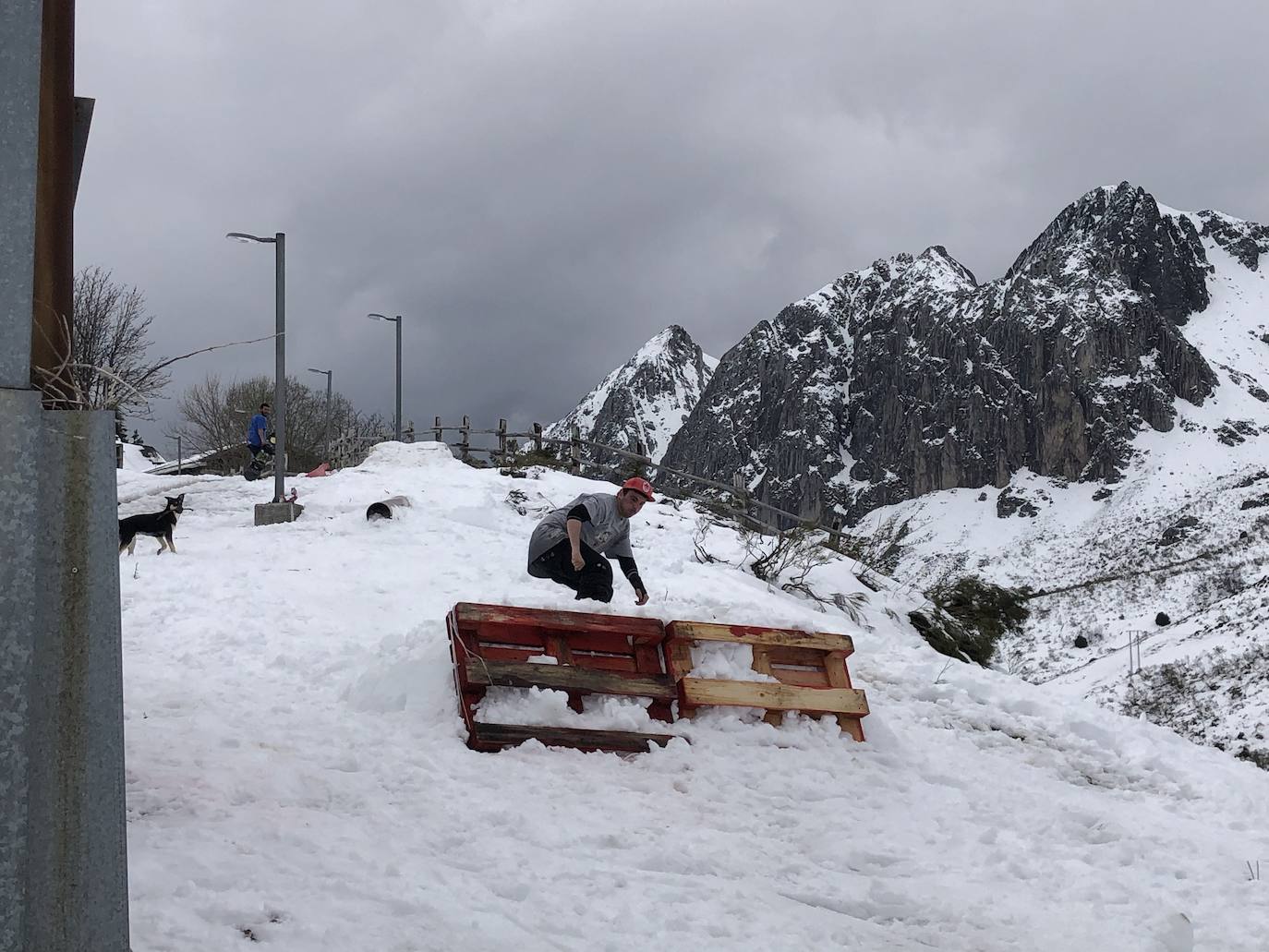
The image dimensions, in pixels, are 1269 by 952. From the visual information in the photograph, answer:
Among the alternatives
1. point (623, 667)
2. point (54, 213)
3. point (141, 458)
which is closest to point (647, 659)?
point (623, 667)

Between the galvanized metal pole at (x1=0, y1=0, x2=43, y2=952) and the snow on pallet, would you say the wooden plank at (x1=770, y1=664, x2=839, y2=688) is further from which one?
the galvanized metal pole at (x1=0, y1=0, x2=43, y2=952)

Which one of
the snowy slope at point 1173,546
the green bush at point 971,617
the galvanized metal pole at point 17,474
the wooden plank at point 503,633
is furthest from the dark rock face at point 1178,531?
the galvanized metal pole at point 17,474

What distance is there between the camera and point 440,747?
18.4ft

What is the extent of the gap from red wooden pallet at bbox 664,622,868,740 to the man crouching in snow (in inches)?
38.8

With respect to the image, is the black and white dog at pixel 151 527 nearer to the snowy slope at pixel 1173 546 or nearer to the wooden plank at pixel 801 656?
the wooden plank at pixel 801 656

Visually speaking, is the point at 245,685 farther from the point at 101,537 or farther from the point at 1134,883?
the point at 1134,883

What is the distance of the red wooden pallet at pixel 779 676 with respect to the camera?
21.2ft

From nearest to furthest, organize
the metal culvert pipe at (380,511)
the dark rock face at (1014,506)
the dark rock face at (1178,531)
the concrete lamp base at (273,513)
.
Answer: the metal culvert pipe at (380,511) < the concrete lamp base at (273,513) < the dark rock face at (1178,531) < the dark rock face at (1014,506)

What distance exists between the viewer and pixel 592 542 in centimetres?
784

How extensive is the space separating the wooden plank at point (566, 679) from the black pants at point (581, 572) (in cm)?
160

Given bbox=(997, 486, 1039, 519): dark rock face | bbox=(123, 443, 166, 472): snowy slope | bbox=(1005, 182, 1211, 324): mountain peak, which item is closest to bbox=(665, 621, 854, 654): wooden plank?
bbox=(123, 443, 166, 472): snowy slope

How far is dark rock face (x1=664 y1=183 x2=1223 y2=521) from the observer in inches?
5266

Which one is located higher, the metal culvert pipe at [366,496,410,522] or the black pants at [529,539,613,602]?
the metal culvert pipe at [366,496,410,522]

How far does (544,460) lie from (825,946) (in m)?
19.9
